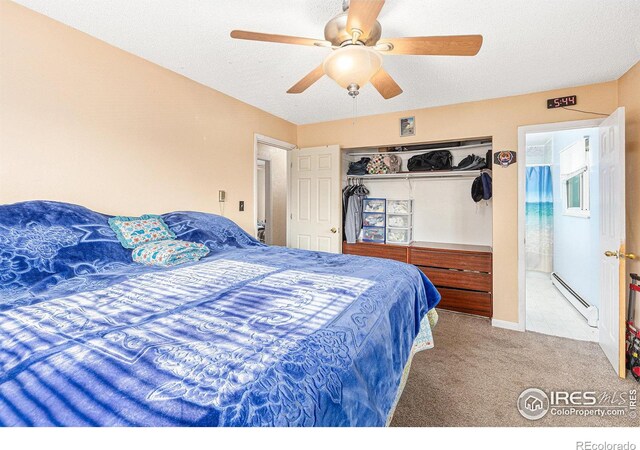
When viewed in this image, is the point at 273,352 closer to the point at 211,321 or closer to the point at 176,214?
the point at 211,321

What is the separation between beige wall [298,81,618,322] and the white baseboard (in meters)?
0.04

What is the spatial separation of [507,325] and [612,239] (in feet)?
4.16

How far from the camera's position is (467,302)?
3.29 metres

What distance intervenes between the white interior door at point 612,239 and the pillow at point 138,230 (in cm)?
333

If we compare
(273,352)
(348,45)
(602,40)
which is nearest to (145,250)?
(273,352)

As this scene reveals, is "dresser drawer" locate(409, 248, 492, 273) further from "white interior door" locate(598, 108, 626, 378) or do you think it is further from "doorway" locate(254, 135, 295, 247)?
"doorway" locate(254, 135, 295, 247)

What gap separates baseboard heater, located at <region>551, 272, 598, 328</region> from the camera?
3.05 m

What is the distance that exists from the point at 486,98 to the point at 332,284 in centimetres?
297

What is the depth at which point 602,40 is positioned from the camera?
6.58 feet

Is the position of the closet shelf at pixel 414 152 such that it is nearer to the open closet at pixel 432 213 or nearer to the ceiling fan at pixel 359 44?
the open closet at pixel 432 213

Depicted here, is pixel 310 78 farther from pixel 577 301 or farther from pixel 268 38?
pixel 577 301

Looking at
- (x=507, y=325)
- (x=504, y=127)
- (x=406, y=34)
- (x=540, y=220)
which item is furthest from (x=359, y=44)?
(x=540, y=220)

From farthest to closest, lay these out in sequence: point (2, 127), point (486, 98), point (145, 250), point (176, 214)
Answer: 1. point (486, 98)
2. point (176, 214)
3. point (145, 250)
4. point (2, 127)

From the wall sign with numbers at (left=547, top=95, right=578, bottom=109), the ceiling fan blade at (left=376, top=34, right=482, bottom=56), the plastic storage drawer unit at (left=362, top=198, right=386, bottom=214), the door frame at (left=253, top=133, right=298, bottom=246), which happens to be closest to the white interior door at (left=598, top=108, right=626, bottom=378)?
the wall sign with numbers at (left=547, top=95, right=578, bottom=109)
